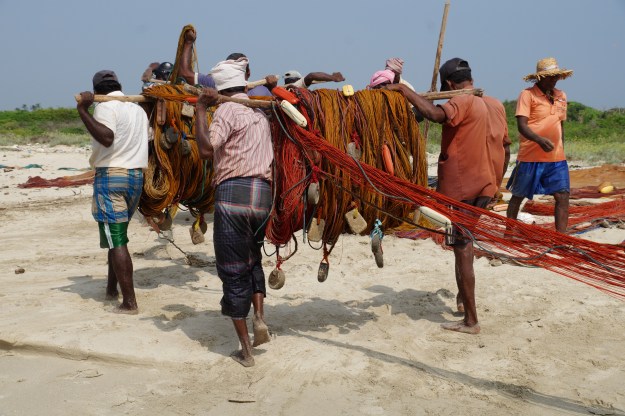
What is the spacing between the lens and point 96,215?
507 centimetres

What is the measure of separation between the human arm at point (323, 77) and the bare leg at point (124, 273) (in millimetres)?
2863

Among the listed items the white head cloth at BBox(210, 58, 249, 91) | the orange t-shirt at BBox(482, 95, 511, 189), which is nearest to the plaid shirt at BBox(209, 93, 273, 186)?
the white head cloth at BBox(210, 58, 249, 91)

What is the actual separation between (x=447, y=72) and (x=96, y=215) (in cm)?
283

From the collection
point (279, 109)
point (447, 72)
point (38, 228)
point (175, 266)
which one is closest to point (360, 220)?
point (279, 109)

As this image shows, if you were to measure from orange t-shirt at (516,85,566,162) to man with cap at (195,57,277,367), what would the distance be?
320cm

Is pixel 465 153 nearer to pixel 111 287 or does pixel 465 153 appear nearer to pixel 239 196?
pixel 239 196

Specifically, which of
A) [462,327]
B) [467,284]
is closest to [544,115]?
[467,284]

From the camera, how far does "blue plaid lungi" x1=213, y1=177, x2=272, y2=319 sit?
4.16m

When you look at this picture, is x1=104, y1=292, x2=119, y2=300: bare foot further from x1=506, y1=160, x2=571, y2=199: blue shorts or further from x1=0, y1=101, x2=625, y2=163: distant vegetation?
x1=0, y1=101, x2=625, y2=163: distant vegetation

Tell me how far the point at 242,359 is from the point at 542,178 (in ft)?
12.8

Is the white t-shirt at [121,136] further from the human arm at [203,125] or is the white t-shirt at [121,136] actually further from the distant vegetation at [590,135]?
the distant vegetation at [590,135]

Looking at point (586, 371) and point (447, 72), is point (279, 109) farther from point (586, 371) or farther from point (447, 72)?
point (586, 371)

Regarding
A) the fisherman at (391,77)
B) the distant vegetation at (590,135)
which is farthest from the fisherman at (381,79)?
the distant vegetation at (590,135)

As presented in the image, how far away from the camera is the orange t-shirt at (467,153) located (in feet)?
15.0
